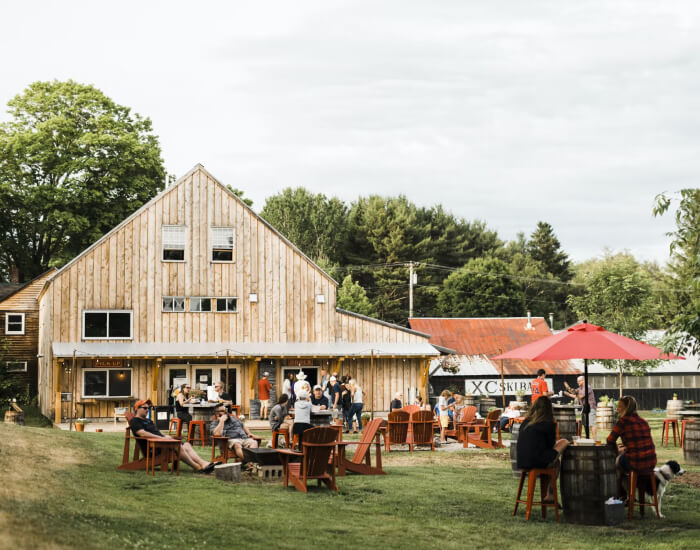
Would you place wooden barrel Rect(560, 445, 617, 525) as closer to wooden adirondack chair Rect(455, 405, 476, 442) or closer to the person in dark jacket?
the person in dark jacket

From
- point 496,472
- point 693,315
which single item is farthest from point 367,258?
point 693,315

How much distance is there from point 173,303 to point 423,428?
15.5 meters

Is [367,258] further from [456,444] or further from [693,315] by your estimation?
[693,315]

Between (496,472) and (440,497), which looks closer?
(440,497)

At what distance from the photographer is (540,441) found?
1048cm

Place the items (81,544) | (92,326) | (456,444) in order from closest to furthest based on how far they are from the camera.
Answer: (81,544)
(456,444)
(92,326)

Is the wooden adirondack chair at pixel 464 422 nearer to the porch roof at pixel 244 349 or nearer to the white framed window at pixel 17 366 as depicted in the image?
the porch roof at pixel 244 349

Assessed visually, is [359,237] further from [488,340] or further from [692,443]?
[692,443]


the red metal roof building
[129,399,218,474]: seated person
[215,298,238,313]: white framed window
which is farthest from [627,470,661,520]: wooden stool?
the red metal roof building

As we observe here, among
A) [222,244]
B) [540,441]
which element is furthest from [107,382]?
[540,441]

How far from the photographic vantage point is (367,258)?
67.4m

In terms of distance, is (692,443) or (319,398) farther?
(319,398)

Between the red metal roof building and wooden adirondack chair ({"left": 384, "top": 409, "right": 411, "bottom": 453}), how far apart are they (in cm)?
2369

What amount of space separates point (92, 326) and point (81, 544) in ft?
81.2
